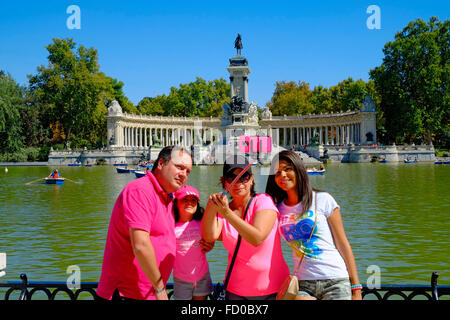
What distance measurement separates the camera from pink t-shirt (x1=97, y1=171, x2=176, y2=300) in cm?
381

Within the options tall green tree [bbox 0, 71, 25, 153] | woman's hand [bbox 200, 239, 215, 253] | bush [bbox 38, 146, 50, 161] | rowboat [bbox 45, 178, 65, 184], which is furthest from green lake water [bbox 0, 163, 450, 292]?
bush [bbox 38, 146, 50, 161]

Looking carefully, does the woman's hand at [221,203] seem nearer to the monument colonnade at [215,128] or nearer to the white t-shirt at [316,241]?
the white t-shirt at [316,241]

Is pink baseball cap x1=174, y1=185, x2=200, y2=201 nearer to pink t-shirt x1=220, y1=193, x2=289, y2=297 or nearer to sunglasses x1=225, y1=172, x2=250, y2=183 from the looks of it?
sunglasses x1=225, y1=172, x2=250, y2=183

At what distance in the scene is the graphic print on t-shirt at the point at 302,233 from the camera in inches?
165

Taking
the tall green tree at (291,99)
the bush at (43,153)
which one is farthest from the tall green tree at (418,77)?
the bush at (43,153)

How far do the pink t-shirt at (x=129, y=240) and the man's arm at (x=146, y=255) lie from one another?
4.0 inches

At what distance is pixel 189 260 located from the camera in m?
4.35

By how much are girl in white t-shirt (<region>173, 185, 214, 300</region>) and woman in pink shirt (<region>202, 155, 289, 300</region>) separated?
8.0 inches

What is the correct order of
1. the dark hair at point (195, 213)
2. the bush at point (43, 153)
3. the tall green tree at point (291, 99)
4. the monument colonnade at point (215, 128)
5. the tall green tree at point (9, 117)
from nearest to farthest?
the dark hair at point (195, 213)
the tall green tree at point (9, 117)
the bush at point (43, 153)
the monument colonnade at point (215, 128)
the tall green tree at point (291, 99)

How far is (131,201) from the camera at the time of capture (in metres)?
3.75

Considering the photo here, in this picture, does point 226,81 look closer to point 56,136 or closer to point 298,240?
point 56,136

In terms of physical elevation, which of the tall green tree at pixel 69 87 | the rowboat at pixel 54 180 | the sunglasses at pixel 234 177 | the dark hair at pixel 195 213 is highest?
the tall green tree at pixel 69 87

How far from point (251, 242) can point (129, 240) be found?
1.05 metres

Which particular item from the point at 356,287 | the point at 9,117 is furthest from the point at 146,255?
the point at 9,117
